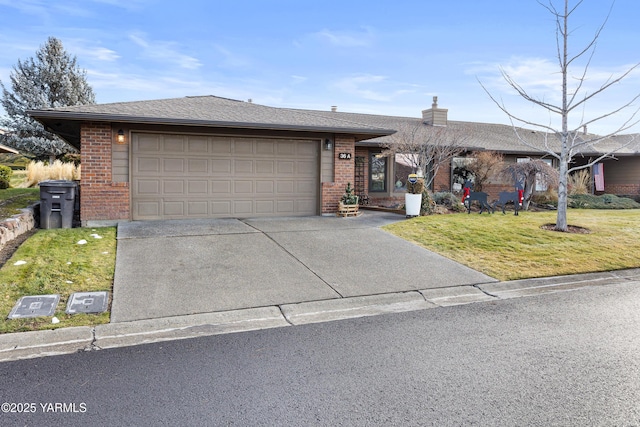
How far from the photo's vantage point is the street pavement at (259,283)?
470cm

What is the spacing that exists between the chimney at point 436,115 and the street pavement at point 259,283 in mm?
12582

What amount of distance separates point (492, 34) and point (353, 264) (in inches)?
361

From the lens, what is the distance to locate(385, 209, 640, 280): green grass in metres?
7.71

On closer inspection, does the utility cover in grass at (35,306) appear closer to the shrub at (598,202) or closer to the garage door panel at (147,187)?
the garage door panel at (147,187)

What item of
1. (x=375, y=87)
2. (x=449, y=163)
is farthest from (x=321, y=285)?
(x=375, y=87)

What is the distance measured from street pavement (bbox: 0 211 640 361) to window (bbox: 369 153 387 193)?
7222mm

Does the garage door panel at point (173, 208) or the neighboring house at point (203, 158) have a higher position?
the neighboring house at point (203, 158)

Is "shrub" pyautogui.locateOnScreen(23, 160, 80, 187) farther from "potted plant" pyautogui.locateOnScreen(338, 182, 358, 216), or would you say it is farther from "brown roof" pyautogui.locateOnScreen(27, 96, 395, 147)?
"potted plant" pyautogui.locateOnScreen(338, 182, 358, 216)

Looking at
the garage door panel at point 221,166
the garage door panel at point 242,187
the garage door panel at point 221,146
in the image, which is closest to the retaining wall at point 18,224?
the garage door panel at point 221,166

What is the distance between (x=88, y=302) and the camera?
5281 millimetres

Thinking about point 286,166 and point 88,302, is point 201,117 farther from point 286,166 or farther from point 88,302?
point 88,302

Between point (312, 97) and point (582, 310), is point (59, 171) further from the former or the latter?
point (582, 310)

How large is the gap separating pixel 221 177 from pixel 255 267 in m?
4.98

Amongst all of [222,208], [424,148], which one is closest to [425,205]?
[424,148]
